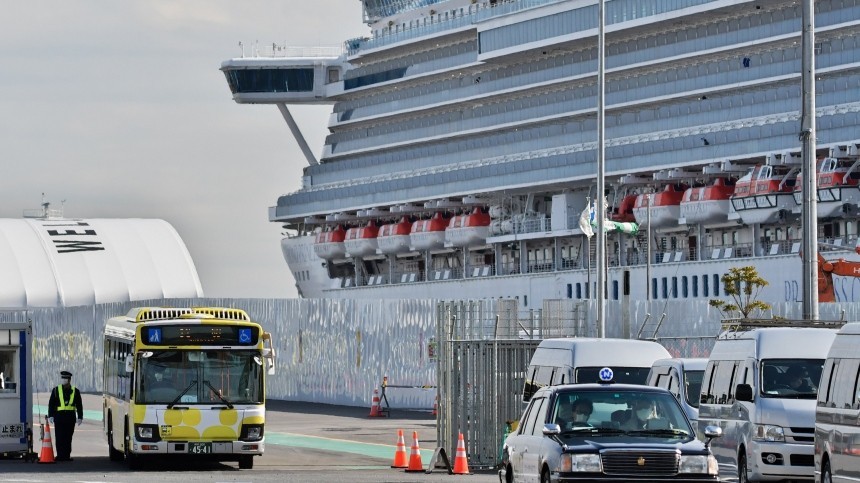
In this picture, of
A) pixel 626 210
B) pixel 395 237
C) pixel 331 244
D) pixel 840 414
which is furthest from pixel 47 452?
pixel 331 244

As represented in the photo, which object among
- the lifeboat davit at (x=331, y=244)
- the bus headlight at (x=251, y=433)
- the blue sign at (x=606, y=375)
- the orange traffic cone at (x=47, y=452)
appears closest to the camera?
the blue sign at (x=606, y=375)

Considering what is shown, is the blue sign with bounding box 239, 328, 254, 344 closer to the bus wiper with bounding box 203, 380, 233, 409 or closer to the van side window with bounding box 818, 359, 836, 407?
the bus wiper with bounding box 203, 380, 233, 409

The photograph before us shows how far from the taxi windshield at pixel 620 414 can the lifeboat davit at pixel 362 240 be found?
82.3 metres

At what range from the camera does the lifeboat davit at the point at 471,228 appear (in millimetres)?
93312

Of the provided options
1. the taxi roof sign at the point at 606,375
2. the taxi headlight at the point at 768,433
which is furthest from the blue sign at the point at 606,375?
the taxi headlight at the point at 768,433

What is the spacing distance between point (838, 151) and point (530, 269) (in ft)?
73.7

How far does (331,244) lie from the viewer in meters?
107

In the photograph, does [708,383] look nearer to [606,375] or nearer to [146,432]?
[606,375]

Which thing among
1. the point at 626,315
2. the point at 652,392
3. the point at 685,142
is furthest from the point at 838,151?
the point at 652,392

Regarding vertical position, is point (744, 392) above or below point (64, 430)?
above

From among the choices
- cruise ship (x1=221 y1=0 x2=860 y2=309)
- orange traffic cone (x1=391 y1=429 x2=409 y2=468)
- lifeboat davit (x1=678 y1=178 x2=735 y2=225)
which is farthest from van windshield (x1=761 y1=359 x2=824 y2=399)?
lifeboat davit (x1=678 y1=178 x2=735 y2=225)

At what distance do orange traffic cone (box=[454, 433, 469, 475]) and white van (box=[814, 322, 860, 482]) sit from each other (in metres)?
8.26

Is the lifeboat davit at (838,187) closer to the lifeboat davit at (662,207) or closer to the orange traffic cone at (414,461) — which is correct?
the lifeboat davit at (662,207)

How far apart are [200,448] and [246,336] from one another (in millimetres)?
1780
